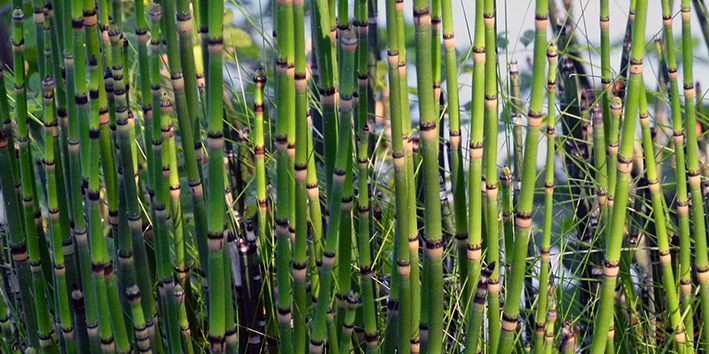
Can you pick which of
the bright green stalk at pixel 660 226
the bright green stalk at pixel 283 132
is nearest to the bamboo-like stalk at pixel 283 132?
the bright green stalk at pixel 283 132

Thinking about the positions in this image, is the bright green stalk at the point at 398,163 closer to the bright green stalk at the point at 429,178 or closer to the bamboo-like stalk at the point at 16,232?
the bright green stalk at the point at 429,178

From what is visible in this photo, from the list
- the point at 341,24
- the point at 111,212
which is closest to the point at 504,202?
the point at 341,24

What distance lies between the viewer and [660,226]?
0.74 metres

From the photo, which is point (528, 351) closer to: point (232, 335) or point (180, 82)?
point (232, 335)

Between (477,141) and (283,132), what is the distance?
0.17m

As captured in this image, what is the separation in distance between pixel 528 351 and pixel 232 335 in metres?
0.34

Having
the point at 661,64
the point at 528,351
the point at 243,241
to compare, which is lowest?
the point at 528,351

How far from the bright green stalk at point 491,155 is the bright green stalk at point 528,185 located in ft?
0.13

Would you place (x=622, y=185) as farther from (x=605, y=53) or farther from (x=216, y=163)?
(x=216, y=163)

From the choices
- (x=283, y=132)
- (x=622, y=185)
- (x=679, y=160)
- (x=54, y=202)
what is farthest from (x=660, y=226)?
(x=54, y=202)

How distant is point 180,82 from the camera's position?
600mm

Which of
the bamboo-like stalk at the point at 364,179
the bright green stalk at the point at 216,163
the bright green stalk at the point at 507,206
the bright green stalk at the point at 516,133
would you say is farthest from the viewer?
the bright green stalk at the point at 516,133

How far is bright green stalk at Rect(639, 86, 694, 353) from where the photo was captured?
0.71 meters

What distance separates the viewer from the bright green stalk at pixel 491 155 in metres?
0.58
